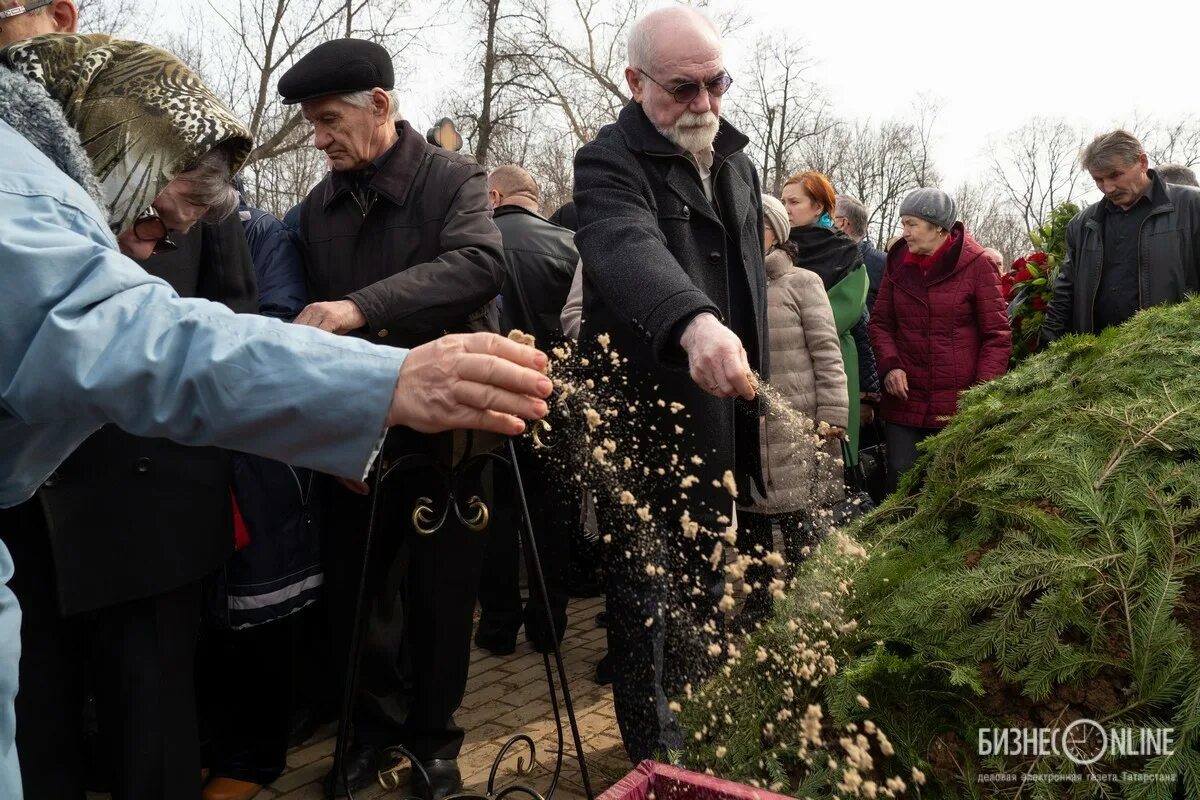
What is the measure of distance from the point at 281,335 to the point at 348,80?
2322mm

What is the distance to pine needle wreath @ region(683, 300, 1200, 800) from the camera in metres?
2.11

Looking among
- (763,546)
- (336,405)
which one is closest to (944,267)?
(763,546)

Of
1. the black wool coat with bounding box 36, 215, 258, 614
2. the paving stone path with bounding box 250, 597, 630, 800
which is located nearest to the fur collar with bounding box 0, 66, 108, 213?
the black wool coat with bounding box 36, 215, 258, 614

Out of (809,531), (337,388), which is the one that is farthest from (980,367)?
(337,388)

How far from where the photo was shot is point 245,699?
3416 mm

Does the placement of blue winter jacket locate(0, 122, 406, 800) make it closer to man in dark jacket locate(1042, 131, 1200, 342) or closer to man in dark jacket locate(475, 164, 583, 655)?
man in dark jacket locate(475, 164, 583, 655)

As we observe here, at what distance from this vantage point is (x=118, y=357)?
121 centimetres

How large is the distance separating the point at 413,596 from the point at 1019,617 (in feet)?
6.56

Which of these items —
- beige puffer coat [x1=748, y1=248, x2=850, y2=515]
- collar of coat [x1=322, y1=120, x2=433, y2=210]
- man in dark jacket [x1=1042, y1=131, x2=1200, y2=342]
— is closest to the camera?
collar of coat [x1=322, y1=120, x2=433, y2=210]

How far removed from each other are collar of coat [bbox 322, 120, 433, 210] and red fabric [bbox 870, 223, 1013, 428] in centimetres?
329

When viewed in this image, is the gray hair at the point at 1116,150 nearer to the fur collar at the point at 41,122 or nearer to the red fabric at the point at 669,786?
the red fabric at the point at 669,786

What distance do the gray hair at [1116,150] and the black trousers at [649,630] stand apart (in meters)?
4.10

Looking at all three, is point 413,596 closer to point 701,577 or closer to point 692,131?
point 701,577

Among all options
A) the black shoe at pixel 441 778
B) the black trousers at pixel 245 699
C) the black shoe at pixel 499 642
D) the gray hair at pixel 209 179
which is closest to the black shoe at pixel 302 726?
the black trousers at pixel 245 699
